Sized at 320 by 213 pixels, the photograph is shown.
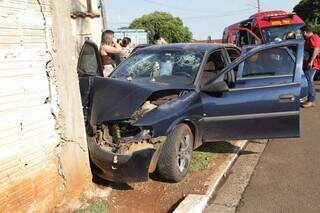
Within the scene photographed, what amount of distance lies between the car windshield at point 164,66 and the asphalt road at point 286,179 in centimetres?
156

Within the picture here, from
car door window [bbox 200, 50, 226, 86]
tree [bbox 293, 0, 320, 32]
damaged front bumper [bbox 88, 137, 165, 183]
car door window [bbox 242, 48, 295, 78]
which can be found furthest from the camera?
tree [bbox 293, 0, 320, 32]

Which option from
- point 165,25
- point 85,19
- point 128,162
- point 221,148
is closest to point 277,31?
point 85,19

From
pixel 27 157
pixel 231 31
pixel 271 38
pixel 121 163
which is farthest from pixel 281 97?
pixel 231 31

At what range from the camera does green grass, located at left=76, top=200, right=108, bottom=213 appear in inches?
195

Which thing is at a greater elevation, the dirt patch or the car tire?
the car tire

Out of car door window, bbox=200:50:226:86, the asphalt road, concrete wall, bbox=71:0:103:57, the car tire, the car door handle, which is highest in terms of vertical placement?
concrete wall, bbox=71:0:103:57

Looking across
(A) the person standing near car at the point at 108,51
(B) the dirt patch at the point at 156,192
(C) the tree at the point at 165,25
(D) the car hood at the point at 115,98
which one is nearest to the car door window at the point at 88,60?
(D) the car hood at the point at 115,98

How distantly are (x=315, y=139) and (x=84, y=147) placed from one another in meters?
4.18

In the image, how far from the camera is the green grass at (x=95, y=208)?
4945 mm

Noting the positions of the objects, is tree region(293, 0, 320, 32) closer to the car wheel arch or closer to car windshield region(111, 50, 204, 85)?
car windshield region(111, 50, 204, 85)

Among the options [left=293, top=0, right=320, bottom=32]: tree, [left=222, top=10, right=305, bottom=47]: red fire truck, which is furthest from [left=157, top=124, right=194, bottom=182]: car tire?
[left=293, top=0, right=320, bottom=32]: tree

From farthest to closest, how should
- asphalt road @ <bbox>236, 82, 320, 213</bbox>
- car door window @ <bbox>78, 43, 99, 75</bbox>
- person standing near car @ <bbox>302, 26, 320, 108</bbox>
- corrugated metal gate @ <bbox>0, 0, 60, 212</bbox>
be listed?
person standing near car @ <bbox>302, 26, 320, 108</bbox>
car door window @ <bbox>78, 43, 99, 75</bbox>
asphalt road @ <bbox>236, 82, 320, 213</bbox>
corrugated metal gate @ <bbox>0, 0, 60, 212</bbox>

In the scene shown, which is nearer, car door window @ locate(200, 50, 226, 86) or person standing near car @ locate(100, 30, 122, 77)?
car door window @ locate(200, 50, 226, 86)

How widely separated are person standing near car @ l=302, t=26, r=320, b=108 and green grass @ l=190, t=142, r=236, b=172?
13.4 ft
